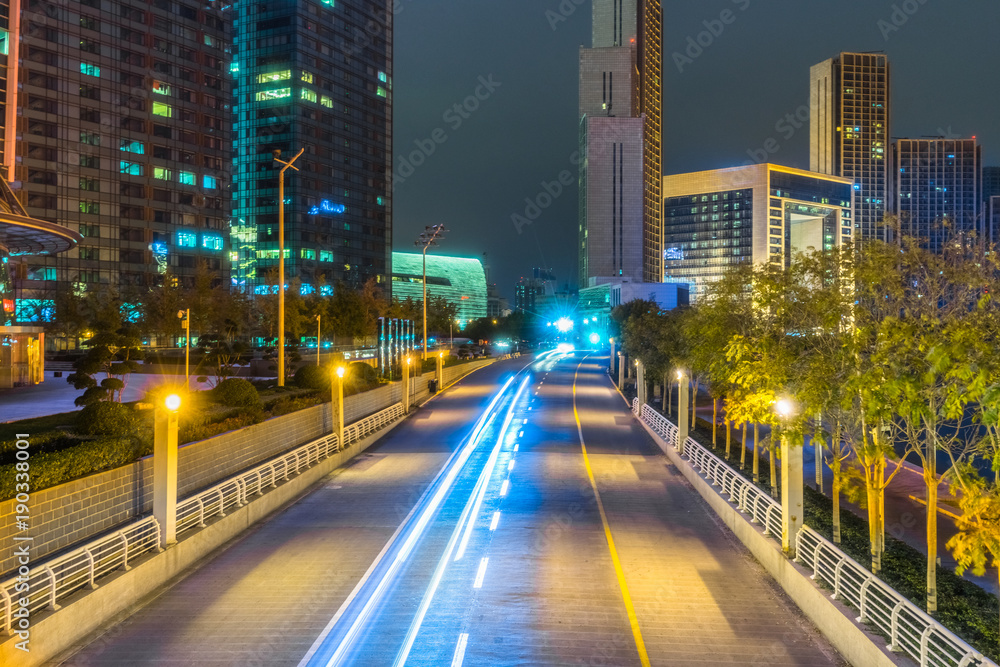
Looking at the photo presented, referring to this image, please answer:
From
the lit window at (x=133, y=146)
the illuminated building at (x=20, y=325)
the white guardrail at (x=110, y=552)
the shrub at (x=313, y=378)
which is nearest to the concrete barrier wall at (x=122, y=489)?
the white guardrail at (x=110, y=552)

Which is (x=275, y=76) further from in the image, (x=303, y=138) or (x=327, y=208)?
(x=327, y=208)

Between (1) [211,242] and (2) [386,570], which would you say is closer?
(2) [386,570]

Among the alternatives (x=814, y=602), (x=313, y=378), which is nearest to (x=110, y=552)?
(x=814, y=602)

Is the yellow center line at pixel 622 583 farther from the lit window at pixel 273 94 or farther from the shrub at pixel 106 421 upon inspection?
the lit window at pixel 273 94

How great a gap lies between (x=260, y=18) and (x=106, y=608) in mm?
131587

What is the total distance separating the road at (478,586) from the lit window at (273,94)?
369ft

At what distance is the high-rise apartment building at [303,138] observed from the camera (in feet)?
399

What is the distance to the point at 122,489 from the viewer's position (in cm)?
1366

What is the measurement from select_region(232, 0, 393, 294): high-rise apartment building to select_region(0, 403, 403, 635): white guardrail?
337 ft

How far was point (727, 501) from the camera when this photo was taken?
1767cm

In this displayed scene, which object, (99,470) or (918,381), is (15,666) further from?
(918,381)

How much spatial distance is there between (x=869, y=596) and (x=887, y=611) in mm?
880

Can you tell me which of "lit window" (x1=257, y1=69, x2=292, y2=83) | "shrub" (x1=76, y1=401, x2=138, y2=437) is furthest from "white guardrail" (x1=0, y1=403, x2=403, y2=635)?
"lit window" (x1=257, y1=69, x2=292, y2=83)

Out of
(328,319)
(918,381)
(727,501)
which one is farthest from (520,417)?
(328,319)
